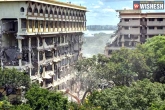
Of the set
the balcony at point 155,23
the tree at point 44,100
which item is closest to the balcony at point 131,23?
the balcony at point 155,23

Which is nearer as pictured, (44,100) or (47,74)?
(44,100)

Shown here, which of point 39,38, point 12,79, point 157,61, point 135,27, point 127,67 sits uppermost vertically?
point 135,27

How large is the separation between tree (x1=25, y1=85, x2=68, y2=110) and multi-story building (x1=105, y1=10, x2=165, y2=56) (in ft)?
119

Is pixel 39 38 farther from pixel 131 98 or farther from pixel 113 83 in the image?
pixel 131 98

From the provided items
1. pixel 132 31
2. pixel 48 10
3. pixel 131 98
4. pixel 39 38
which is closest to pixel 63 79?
pixel 39 38

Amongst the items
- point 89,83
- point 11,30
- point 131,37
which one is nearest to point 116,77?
point 89,83

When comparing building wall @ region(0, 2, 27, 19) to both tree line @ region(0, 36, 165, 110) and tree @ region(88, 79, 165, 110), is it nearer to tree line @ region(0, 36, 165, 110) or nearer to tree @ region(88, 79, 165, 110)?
tree line @ region(0, 36, 165, 110)

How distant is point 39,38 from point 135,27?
89.2 ft

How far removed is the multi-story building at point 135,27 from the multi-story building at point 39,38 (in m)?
12.7

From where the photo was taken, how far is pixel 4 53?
117 ft

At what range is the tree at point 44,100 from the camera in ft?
81.3

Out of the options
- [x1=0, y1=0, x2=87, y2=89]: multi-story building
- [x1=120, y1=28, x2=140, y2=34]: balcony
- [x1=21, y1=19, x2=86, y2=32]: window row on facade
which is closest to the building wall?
[x1=0, y1=0, x2=87, y2=89]: multi-story building

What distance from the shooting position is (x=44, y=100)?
2488cm

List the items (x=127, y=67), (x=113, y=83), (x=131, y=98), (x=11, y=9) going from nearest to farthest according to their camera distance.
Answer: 1. (x=131, y=98)
2. (x=11, y=9)
3. (x=127, y=67)
4. (x=113, y=83)
